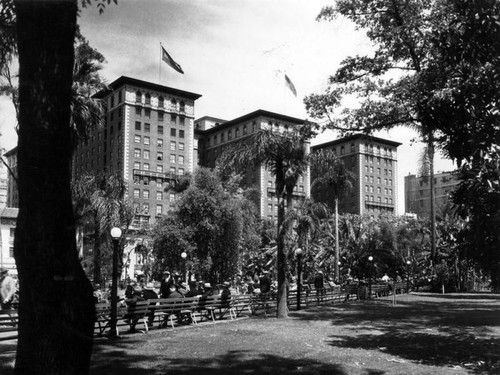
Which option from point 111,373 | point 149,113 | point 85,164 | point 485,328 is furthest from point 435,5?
point 85,164

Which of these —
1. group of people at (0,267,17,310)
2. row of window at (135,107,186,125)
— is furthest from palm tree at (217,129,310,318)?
row of window at (135,107,186,125)

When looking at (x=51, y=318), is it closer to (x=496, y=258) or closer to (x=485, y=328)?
(x=496, y=258)

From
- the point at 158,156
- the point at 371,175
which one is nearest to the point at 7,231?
the point at 158,156

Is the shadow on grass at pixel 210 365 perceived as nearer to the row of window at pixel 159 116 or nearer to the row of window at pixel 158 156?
the row of window at pixel 158 156

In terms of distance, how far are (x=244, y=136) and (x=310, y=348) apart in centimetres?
9105

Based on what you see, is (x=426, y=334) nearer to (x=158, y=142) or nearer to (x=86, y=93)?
(x=86, y=93)

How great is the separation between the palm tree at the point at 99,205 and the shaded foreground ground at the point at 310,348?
1410 cm

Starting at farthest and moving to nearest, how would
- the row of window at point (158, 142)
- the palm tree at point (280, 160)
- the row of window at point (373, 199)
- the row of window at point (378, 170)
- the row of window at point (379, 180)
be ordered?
the row of window at point (378, 170), the row of window at point (379, 180), the row of window at point (373, 199), the row of window at point (158, 142), the palm tree at point (280, 160)

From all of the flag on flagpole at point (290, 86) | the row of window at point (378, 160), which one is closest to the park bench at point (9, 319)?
the flag on flagpole at point (290, 86)

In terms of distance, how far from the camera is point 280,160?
58.0 feet

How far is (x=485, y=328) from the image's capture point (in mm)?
14852

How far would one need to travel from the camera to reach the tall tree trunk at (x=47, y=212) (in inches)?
162

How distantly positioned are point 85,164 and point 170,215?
76.9 metres

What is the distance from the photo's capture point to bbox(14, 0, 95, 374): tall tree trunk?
412 centimetres
